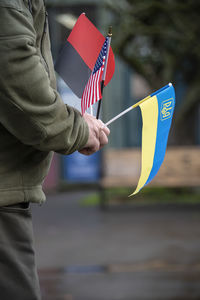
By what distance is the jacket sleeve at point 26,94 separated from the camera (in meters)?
1.50

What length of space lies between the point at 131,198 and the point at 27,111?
27.5 feet

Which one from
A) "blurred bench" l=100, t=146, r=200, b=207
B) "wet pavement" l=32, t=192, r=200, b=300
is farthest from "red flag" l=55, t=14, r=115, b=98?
"blurred bench" l=100, t=146, r=200, b=207

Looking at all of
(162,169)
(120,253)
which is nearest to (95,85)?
(120,253)

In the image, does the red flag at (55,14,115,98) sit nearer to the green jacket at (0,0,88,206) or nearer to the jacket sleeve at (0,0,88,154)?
the green jacket at (0,0,88,206)

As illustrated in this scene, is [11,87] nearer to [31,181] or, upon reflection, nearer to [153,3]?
[31,181]

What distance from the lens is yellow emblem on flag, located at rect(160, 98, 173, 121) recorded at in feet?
5.83

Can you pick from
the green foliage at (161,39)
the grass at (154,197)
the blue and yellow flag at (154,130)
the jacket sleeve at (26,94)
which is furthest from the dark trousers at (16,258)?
the green foliage at (161,39)

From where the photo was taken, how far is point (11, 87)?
1.52 metres

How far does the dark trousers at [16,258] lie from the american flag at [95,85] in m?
0.42

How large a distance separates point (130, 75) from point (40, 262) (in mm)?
9811

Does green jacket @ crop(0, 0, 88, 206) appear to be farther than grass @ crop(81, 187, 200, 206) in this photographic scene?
No

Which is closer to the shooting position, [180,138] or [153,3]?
[153,3]

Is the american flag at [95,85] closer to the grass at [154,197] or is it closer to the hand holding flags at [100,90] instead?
the hand holding flags at [100,90]

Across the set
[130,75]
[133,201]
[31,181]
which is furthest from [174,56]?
[31,181]
